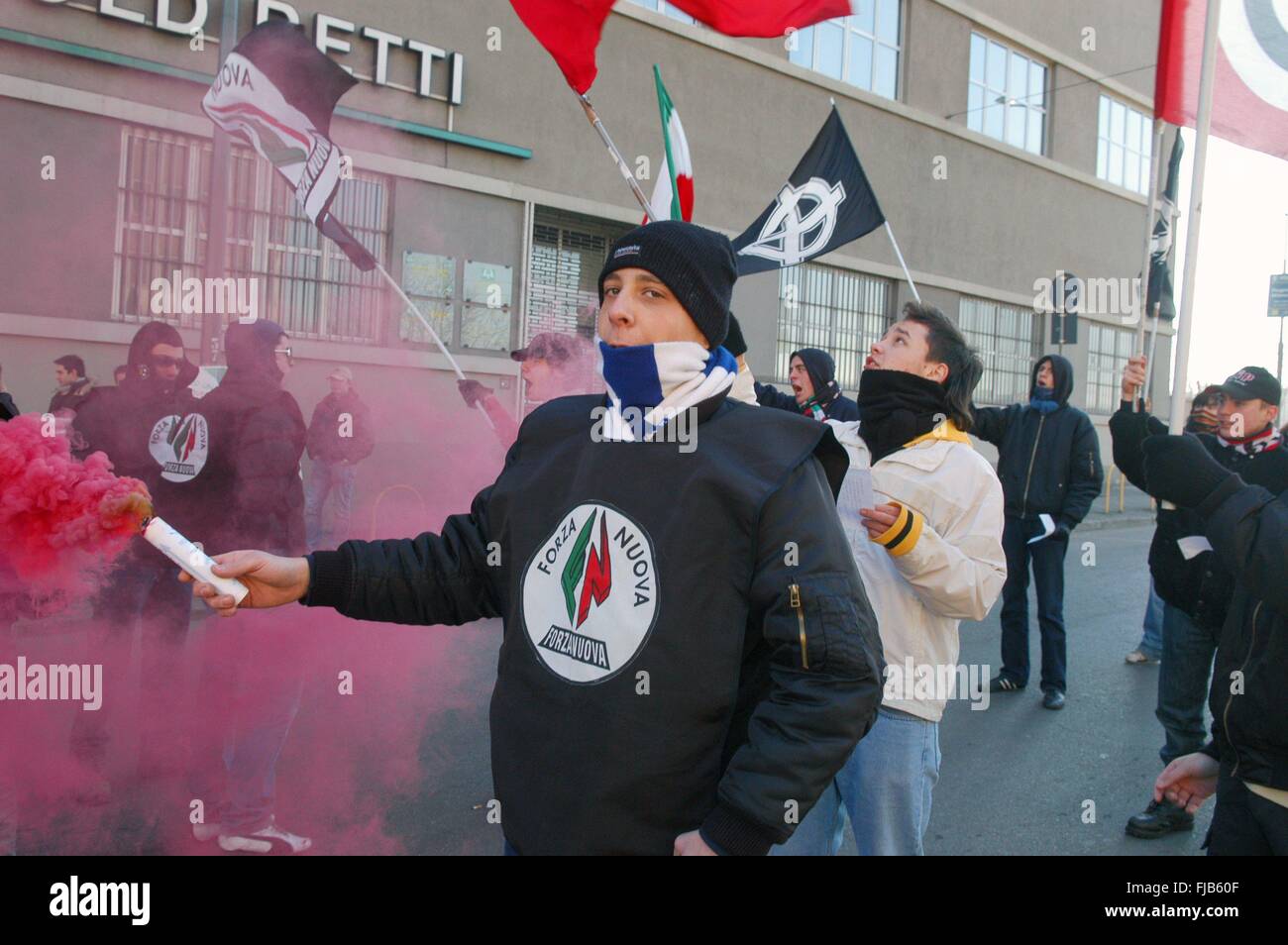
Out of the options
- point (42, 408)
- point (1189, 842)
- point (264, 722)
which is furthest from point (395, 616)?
point (42, 408)

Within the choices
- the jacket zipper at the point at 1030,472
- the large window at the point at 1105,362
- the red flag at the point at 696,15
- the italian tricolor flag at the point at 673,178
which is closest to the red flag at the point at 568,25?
the red flag at the point at 696,15

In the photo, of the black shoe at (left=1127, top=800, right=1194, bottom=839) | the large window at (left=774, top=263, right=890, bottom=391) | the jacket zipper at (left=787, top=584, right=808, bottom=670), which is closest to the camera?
the jacket zipper at (left=787, top=584, right=808, bottom=670)

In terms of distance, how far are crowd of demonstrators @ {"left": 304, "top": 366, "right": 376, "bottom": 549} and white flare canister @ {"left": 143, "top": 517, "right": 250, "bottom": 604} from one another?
506cm

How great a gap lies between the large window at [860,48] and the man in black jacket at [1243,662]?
1404 cm

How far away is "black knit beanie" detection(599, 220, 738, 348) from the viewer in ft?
6.15

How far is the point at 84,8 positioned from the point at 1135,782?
1001cm

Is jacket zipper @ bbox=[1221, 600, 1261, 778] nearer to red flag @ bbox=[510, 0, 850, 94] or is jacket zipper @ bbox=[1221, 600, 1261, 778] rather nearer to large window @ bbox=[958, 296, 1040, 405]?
red flag @ bbox=[510, 0, 850, 94]

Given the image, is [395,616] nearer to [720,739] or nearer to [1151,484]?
[720,739]

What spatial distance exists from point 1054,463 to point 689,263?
5003 millimetres

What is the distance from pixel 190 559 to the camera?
1.84 metres

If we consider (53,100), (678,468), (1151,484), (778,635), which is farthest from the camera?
(53,100)

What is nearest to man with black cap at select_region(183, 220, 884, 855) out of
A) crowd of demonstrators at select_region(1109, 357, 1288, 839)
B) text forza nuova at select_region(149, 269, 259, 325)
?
crowd of demonstrators at select_region(1109, 357, 1288, 839)

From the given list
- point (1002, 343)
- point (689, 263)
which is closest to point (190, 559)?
point (689, 263)

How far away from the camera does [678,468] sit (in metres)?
1.72
